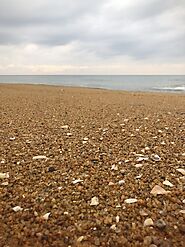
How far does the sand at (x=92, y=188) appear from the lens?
2609 mm

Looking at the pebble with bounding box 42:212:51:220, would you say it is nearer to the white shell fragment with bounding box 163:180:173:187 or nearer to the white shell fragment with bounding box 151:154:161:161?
the white shell fragment with bounding box 163:180:173:187

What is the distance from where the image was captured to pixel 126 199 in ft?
10.5

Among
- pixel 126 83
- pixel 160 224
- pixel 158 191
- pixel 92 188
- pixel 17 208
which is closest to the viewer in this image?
pixel 160 224

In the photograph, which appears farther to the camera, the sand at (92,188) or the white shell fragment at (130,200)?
the white shell fragment at (130,200)

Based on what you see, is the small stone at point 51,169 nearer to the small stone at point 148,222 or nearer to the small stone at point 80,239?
the small stone at point 80,239

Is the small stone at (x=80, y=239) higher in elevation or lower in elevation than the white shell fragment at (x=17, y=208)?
lower

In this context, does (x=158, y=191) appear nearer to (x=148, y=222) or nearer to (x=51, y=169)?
(x=148, y=222)

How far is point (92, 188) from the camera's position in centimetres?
348

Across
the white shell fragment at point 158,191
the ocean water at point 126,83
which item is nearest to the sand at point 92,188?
the white shell fragment at point 158,191

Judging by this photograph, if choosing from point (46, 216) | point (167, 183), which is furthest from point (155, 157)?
point (46, 216)

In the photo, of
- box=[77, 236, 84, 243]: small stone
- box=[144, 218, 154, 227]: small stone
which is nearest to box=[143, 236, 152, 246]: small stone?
box=[144, 218, 154, 227]: small stone

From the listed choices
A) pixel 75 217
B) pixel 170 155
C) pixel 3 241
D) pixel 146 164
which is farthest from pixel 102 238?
pixel 170 155

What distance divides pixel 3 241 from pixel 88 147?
9.45 feet

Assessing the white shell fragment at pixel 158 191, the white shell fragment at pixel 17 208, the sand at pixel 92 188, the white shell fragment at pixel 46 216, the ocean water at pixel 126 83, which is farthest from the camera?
the ocean water at pixel 126 83
